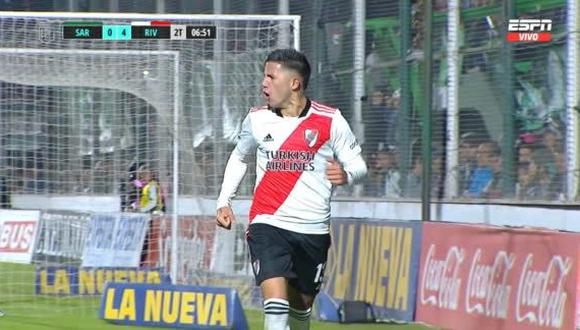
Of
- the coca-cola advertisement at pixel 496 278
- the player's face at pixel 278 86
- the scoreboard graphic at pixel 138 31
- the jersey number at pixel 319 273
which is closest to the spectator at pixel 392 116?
the coca-cola advertisement at pixel 496 278

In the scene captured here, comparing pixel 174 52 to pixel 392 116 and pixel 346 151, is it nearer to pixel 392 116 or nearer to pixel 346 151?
pixel 392 116

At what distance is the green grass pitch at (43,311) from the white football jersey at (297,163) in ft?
13.9

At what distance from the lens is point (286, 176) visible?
866 cm

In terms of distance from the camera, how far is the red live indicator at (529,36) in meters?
12.4

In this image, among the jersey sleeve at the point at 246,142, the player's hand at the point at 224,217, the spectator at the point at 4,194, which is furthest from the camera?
the spectator at the point at 4,194

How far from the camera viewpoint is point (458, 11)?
1368 cm

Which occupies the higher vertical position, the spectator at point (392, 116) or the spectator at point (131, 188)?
the spectator at point (392, 116)

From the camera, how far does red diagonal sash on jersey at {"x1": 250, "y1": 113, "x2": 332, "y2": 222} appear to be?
865cm

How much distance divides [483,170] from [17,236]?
9781 mm

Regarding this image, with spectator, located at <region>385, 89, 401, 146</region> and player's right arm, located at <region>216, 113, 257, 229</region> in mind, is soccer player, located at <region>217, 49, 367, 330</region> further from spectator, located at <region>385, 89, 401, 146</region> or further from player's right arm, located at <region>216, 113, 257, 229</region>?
spectator, located at <region>385, 89, 401, 146</region>

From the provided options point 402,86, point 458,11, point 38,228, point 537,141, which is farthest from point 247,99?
point 38,228

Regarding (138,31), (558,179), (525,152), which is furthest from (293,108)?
(138,31)

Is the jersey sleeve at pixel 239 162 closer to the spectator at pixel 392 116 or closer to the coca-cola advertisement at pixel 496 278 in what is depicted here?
the coca-cola advertisement at pixel 496 278

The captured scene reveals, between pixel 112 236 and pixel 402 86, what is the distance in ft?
17.8
